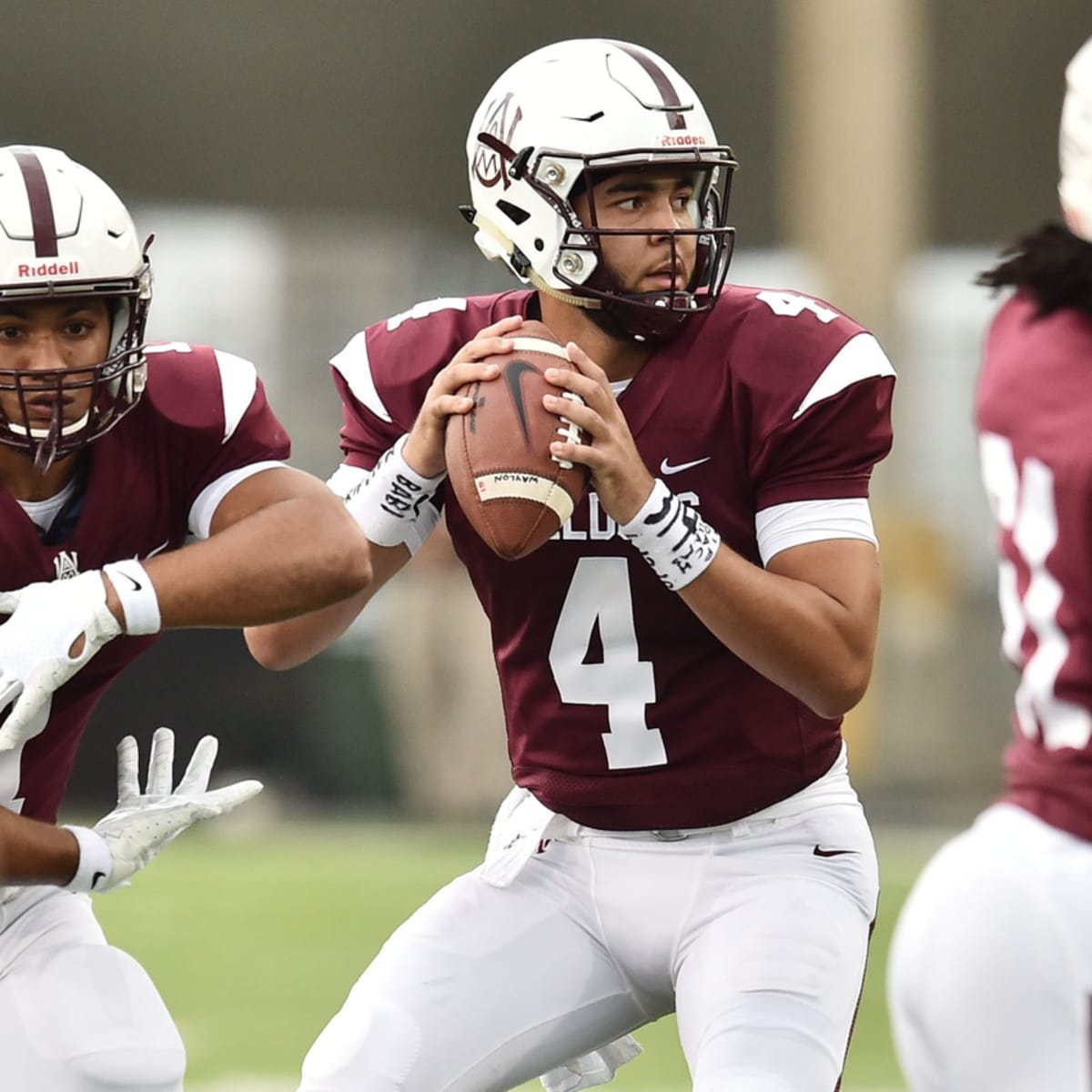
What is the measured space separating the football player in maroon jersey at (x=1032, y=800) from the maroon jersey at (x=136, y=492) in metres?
1.23

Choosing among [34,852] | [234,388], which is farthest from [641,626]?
[34,852]

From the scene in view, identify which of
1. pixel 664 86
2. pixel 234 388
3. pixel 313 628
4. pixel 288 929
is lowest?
pixel 288 929

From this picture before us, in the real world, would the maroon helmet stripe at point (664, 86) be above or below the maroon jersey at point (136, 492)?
above

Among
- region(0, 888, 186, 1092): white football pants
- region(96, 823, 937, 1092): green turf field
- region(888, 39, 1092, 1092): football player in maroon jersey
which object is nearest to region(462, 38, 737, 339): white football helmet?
region(888, 39, 1092, 1092): football player in maroon jersey

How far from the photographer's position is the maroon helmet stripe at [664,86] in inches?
124

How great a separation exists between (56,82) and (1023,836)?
39.5 ft

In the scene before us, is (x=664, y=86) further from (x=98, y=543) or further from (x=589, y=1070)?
(x=589, y=1070)

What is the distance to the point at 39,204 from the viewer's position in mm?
3088

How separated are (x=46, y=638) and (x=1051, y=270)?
1374 millimetres

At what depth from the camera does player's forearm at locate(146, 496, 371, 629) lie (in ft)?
9.66

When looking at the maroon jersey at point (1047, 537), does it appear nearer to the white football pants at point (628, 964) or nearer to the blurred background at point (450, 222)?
the white football pants at point (628, 964)

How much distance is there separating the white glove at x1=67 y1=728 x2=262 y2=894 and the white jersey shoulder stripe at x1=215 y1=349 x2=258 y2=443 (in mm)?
499

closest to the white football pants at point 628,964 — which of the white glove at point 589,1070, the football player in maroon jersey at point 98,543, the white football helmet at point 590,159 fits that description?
the white glove at point 589,1070

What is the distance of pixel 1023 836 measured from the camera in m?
2.27
